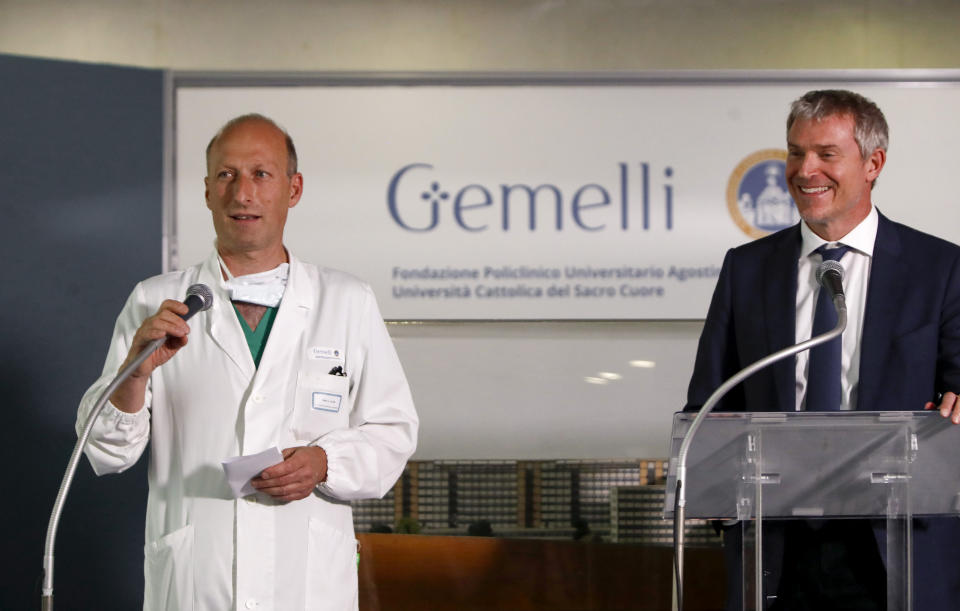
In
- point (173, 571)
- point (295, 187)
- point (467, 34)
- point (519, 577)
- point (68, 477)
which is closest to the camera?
point (68, 477)

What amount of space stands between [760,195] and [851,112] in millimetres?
1516

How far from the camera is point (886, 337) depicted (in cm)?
244

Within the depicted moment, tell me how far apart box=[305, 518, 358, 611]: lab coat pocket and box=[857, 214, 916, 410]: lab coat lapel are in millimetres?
1207

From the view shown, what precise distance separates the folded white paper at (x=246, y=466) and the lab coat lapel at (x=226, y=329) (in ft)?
1.06

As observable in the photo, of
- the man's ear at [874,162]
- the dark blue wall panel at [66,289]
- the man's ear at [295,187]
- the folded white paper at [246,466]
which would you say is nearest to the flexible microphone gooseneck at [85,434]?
the folded white paper at [246,466]

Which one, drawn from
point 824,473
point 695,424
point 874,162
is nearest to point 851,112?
point 874,162

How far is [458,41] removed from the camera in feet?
13.8

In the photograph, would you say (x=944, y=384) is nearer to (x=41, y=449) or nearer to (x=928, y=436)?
(x=928, y=436)

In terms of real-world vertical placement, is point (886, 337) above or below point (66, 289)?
below

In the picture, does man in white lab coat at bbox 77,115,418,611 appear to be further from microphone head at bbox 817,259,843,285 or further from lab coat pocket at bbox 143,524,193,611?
microphone head at bbox 817,259,843,285

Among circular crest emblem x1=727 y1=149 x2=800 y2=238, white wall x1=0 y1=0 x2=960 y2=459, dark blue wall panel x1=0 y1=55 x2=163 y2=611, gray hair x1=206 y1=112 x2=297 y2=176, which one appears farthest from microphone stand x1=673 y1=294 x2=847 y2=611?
dark blue wall panel x1=0 y1=55 x2=163 y2=611

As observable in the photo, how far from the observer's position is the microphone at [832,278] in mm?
2156

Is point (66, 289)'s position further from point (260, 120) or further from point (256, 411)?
point (256, 411)

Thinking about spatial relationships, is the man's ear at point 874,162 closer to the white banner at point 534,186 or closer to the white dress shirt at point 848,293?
the white dress shirt at point 848,293
